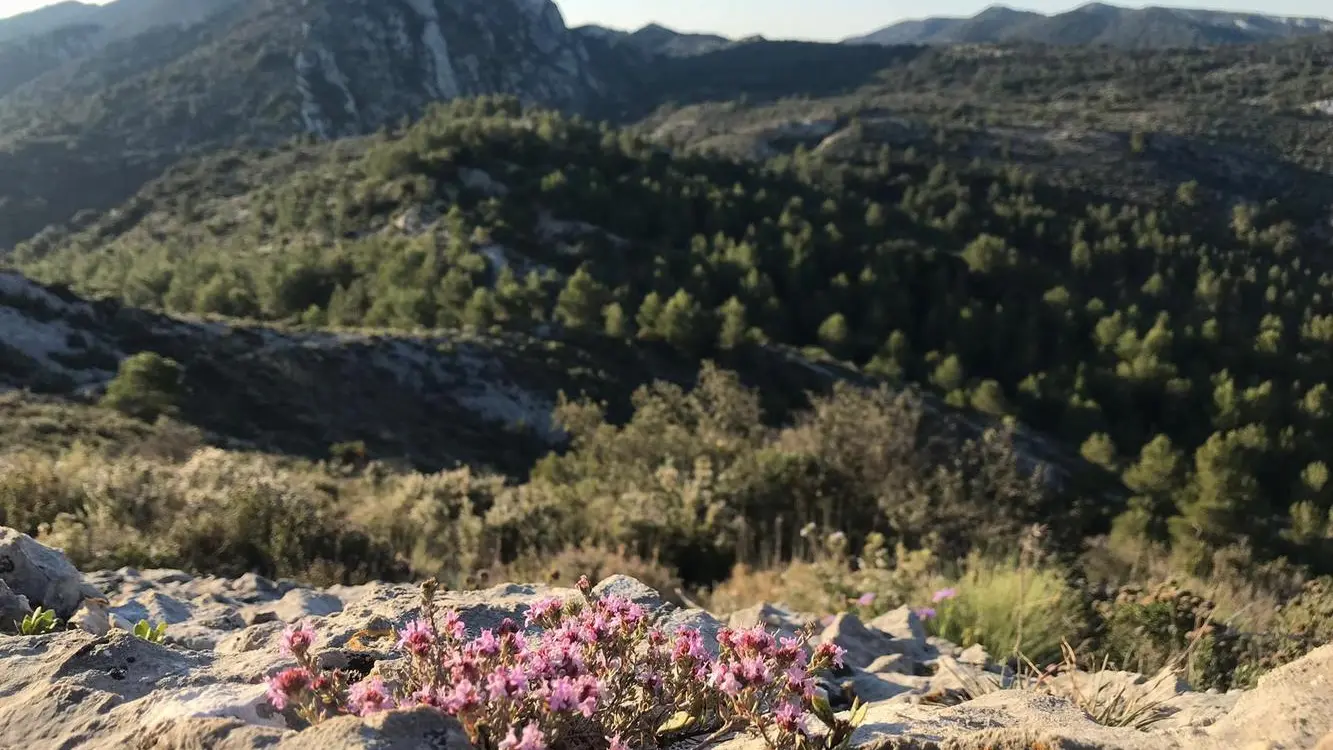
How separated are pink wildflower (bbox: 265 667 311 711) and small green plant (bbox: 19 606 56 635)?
3.69ft

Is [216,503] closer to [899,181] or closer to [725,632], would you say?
[725,632]

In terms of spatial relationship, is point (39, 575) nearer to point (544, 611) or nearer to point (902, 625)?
point (544, 611)

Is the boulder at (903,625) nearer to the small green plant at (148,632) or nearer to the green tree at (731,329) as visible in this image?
the small green plant at (148,632)

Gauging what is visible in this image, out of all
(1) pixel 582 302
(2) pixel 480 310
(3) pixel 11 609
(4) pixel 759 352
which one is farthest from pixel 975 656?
(4) pixel 759 352

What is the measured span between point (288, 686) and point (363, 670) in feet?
1.70

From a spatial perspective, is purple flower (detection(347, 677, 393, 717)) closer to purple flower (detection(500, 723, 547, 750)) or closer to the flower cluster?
the flower cluster

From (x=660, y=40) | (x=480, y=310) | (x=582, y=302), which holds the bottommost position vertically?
(x=582, y=302)

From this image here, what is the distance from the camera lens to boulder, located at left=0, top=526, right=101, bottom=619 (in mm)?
→ 2430

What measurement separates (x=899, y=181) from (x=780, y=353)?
2933cm

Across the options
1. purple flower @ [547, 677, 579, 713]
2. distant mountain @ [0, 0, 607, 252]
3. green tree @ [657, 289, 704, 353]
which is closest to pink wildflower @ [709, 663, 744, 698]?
purple flower @ [547, 677, 579, 713]

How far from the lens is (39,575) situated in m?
2.50

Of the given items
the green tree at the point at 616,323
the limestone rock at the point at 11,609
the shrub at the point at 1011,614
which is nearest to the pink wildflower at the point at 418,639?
the limestone rock at the point at 11,609

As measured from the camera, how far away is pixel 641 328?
30.5 metres

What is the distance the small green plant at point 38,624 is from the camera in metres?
2.05
